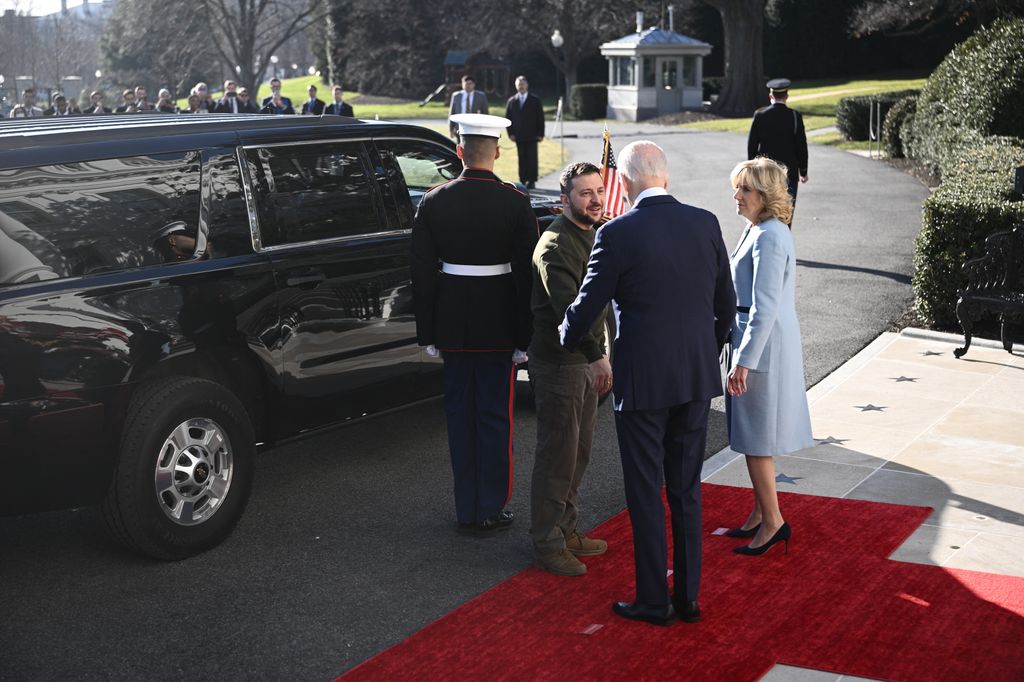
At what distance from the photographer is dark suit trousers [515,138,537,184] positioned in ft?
69.8

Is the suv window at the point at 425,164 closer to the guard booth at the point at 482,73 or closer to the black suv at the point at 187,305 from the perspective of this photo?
the black suv at the point at 187,305

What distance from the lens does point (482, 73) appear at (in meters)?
67.5

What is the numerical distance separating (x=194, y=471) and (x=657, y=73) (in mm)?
47779

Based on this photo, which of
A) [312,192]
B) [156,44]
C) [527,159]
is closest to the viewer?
[312,192]

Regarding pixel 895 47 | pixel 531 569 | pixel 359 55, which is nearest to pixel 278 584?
pixel 531 569

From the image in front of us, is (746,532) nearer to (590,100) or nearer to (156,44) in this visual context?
(590,100)

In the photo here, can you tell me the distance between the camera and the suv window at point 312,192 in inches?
254

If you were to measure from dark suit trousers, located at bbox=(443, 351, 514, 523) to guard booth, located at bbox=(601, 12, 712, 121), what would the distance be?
4622 cm

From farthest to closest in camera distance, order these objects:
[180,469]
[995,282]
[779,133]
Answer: [779,133]
[995,282]
[180,469]

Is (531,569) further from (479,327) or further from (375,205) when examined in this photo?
(375,205)

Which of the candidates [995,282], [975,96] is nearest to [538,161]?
[975,96]

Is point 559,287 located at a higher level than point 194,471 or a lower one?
higher

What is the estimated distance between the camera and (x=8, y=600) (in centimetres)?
557

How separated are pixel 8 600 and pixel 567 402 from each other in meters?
2.71
